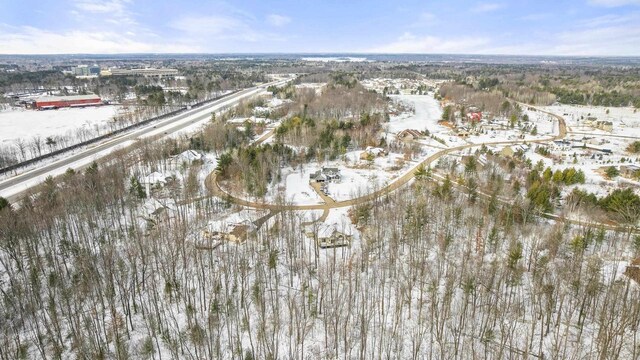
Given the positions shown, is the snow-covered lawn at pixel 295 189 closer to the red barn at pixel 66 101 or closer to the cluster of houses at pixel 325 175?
the cluster of houses at pixel 325 175

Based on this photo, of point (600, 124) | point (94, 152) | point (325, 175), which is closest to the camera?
point (325, 175)

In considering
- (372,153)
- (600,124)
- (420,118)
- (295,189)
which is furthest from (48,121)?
(600,124)

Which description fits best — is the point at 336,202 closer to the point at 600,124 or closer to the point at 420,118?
the point at 420,118

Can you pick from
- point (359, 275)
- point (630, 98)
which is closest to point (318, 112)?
point (359, 275)

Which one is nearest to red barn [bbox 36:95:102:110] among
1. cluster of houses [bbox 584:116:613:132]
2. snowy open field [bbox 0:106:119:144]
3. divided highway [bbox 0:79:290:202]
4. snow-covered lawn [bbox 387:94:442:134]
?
snowy open field [bbox 0:106:119:144]

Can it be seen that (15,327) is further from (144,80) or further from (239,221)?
(144,80)

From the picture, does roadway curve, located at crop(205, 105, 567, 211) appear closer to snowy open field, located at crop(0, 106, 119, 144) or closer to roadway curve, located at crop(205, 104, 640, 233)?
roadway curve, located at crop(205, 104, 640, 233)
